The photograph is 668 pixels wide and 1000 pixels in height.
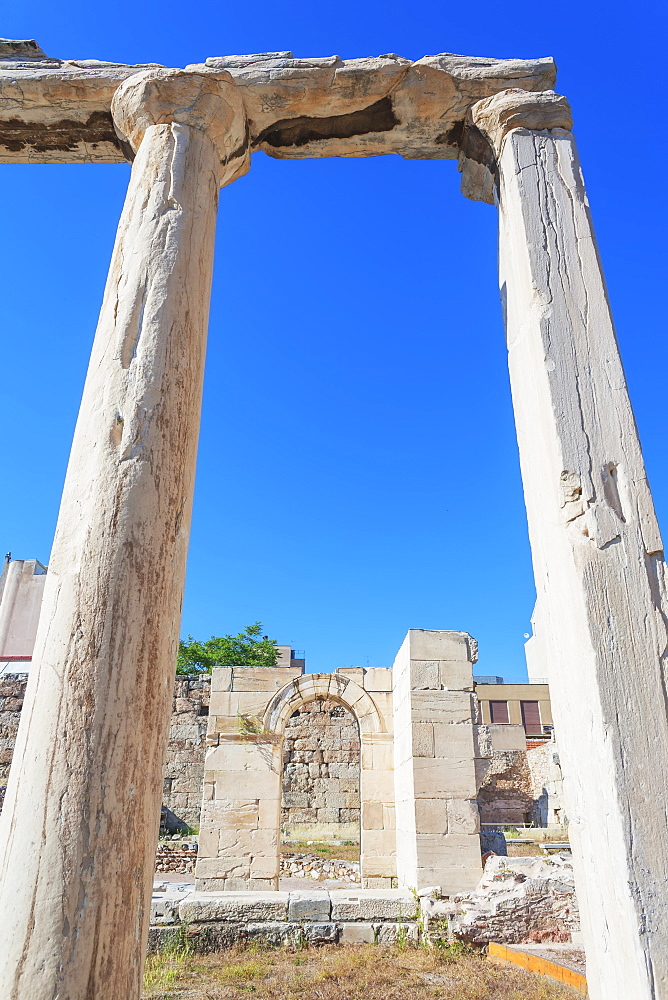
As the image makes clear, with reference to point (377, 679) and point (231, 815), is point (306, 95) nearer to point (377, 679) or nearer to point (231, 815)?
point (377, 679)

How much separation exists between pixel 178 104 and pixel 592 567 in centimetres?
369

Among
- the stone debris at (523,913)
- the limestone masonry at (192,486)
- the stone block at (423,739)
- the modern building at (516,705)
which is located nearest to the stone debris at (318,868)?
the stone block at (423,739)

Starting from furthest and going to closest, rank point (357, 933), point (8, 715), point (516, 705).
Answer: point (516, 705)
point (8, 715)
point (357, 933)

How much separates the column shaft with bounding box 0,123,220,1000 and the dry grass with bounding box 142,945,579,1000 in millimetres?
4213

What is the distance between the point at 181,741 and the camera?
1516 centimetres

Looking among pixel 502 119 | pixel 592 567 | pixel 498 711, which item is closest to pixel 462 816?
pixel 592 567

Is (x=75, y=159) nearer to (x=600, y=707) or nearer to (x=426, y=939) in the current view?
(x=600, y=707)

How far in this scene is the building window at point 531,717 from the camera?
35156mm

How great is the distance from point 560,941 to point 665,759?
595 cm

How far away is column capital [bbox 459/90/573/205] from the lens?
4.21 m

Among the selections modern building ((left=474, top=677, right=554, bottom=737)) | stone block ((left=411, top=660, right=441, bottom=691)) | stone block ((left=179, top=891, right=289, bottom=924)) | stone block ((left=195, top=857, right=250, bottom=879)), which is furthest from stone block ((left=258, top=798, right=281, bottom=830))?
modern building ((left=474, top=677, right=554, bottom=737))

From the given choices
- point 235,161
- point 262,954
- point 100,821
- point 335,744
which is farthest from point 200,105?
point 335,744

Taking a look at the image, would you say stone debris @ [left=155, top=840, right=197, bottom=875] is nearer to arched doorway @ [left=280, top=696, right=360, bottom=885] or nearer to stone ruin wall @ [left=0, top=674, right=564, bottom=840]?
stone ruin wall @ [left=0, top=674, right=564, bottom=840]

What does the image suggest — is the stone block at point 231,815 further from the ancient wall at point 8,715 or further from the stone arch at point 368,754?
the ancient wall at point 8,715
